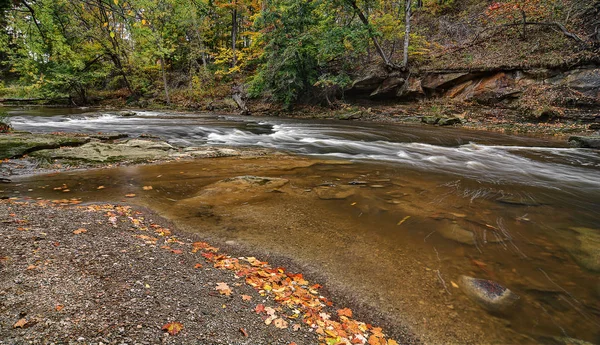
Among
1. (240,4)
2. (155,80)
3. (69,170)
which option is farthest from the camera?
(155,80)

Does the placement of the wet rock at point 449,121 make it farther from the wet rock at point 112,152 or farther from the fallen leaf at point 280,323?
the fallen leaf at point 280,323

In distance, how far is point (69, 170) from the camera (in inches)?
269

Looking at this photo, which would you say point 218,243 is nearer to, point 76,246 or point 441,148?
point 76,246

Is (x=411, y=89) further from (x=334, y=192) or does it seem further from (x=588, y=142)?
(x=334, y=192)

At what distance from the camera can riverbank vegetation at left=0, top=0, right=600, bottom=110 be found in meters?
16.7

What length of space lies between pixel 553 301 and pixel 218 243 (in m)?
3.71

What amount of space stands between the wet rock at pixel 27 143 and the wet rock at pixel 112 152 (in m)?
0.31

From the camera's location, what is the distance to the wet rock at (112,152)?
752 cm

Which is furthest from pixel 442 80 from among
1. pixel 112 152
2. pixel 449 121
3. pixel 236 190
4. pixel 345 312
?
pixel 345 312

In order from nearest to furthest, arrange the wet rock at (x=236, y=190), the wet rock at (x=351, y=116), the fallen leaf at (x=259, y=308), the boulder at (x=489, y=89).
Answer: the fallen leaf at (x=259, y=308) < the wet rock at (x=236, y=190) < the boulder at (x=489, y=89) < the wet rock at (x=351, y=116)

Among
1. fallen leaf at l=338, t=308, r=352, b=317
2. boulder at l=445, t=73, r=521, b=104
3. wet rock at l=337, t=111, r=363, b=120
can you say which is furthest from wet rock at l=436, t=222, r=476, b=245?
boulder at l=445, t=73, r=521, b=104

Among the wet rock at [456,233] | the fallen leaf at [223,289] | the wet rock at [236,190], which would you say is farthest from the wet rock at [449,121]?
the fallen leaf at [223,289]

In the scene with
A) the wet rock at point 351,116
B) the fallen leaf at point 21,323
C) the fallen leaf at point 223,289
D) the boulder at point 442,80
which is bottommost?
the fallen leaf at point 223,289

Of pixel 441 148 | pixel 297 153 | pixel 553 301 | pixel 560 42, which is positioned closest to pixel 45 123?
pixel 297 153
